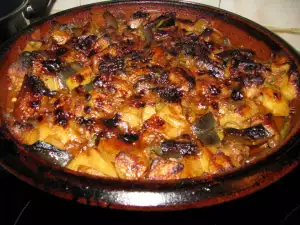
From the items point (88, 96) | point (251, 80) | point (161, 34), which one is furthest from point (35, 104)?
point (251, 80)

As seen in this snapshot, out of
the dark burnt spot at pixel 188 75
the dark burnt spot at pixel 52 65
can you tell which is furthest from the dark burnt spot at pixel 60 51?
the dark burnt spot at pixel 188 75

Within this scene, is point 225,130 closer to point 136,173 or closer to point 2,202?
point 136,173

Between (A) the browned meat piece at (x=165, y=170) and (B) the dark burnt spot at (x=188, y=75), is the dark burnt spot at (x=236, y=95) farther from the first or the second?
(A) the browned meat piece at (x=165, y=170)

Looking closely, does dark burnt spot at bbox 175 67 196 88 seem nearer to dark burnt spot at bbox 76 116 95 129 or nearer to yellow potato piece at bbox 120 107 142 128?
yellow potato piece at bbox 120 107 142 128

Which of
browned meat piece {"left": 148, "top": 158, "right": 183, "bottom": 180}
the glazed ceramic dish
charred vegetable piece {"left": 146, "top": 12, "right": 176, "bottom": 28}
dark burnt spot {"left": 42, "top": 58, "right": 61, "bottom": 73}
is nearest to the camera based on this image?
the glazed ceramic dish

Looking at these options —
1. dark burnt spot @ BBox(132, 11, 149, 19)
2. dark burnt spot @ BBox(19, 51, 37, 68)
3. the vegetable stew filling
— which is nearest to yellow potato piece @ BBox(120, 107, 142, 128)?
the vegetable stew filling

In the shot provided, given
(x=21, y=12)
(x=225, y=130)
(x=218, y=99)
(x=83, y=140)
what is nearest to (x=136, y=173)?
(x=83, y=140)
